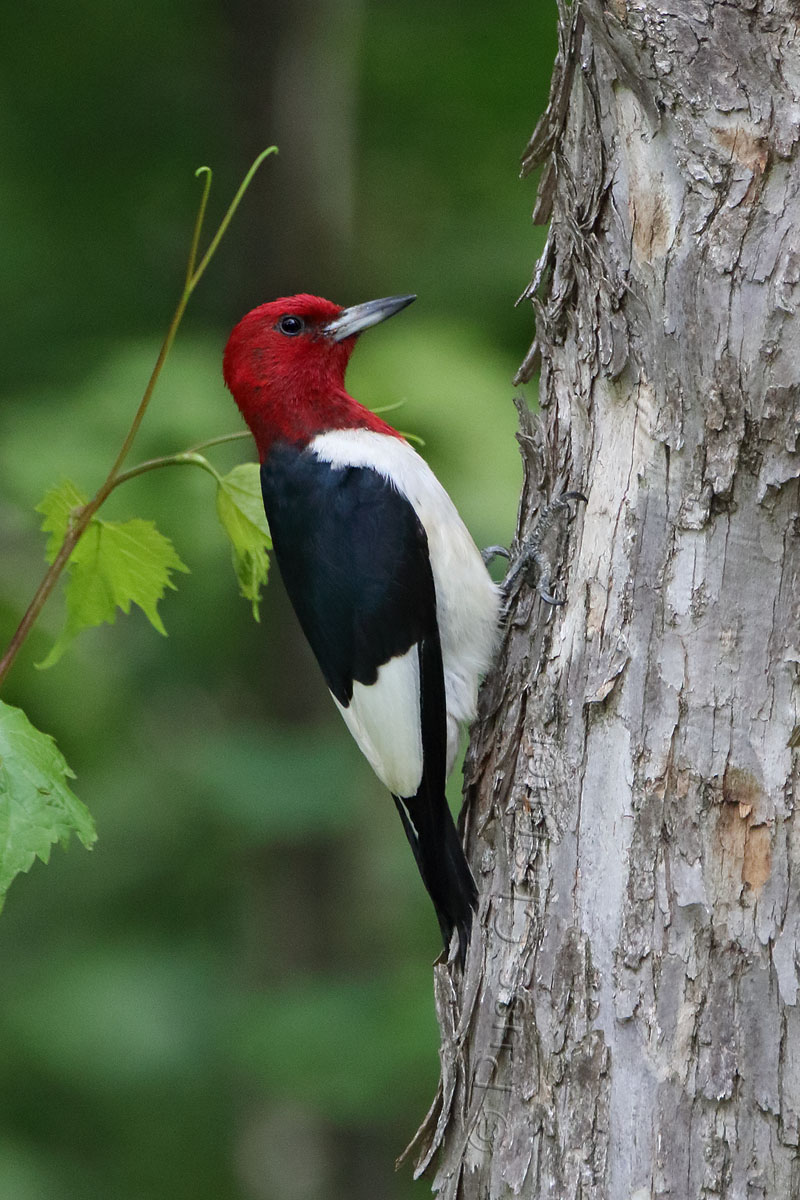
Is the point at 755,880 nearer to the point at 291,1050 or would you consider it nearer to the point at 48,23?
the point at 291,1050

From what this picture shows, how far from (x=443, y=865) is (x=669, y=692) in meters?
0.75

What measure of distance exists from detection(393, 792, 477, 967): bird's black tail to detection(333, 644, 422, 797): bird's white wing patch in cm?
6

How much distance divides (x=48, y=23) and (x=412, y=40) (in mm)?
1383

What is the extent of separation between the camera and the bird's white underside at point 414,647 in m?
2.66

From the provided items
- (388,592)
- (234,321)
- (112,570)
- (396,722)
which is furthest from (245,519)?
(234,321)

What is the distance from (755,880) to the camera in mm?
1883

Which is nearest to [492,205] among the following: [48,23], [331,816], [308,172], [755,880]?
[308,172]

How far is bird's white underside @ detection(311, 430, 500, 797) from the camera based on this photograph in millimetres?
2664

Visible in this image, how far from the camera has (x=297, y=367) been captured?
9.91ft

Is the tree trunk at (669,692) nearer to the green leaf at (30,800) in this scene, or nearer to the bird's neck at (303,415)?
the green leaf at (30,800)

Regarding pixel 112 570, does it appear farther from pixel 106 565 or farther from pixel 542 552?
pixel 542 552

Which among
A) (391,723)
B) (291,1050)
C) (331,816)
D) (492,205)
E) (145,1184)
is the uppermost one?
(492,205)

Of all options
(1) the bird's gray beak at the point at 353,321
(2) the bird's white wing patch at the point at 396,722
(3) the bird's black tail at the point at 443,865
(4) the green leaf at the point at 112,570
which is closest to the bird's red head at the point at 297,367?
(1) the bird's gray beak at the point at 353,321

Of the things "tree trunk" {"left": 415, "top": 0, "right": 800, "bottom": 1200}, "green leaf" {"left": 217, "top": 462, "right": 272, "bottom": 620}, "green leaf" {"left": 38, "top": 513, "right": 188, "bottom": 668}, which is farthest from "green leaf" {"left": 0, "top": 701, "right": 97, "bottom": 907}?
"tree trunk" {"left": 415, "top": 0, "right": 800, "bottom": 1200}
